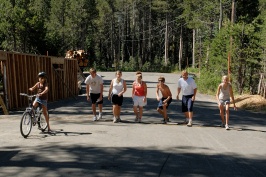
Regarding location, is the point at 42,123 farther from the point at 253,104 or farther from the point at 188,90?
the point at 253,104

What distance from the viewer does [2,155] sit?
675 cm

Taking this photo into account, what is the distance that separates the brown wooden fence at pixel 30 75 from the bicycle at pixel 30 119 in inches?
212

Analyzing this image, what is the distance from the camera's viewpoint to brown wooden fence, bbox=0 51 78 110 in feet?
46.2

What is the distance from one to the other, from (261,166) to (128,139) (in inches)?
133

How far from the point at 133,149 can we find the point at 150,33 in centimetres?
6247

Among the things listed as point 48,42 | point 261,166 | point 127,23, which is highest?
point 127,23

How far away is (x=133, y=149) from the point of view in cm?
732

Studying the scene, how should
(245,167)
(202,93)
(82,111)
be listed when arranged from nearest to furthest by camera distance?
1. (245,167)
2. (82,111)
3. (202,93)

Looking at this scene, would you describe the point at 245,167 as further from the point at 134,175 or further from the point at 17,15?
the point at 17,15

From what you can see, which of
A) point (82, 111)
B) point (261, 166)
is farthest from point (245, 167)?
point (82, 111)

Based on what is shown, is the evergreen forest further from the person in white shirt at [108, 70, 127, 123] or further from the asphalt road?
the person in white shirt at [108, 70, 127, 123]

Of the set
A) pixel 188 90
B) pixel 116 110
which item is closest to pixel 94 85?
pixel 116 110

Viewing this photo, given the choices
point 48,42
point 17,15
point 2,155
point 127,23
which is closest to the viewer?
point 2,155

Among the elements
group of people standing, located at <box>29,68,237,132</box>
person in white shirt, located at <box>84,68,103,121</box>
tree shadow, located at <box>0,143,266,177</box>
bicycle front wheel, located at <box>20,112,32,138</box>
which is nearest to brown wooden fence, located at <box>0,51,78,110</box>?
group of people standing, located at <box>29,68,237,132</box>
